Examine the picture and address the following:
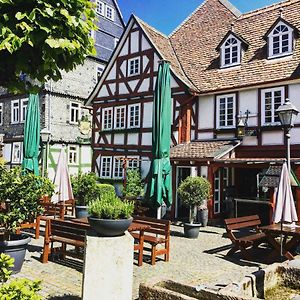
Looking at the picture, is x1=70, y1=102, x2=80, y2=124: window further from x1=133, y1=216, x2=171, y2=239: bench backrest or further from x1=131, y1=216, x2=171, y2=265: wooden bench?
x1=131, y1=216, x2=171, y2=265: wooden bench

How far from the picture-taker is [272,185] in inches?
428

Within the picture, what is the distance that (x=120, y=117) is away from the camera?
1894 centimetres

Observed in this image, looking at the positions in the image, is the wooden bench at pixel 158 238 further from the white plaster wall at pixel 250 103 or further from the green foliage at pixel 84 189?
the white plaster wall at pixel 250 103

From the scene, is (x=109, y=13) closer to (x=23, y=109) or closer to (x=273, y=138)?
(x=23, y=109)

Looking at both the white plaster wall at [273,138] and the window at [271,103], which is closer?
the white plaster wall at [273,138]

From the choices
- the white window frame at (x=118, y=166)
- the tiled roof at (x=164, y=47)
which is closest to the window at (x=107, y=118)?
the white window frame at (x=118, y=166)

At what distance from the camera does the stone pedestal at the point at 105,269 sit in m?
4.46

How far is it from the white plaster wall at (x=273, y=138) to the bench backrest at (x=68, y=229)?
913 cm

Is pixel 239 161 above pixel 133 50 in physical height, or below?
below

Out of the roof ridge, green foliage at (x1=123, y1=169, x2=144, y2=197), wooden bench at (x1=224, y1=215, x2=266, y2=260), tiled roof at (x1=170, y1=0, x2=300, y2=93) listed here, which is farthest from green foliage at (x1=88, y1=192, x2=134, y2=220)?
the roof ridge

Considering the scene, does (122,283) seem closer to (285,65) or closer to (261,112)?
(261,112)

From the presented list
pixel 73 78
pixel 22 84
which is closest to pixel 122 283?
pixel 22 84

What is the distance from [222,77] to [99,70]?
13.5 m

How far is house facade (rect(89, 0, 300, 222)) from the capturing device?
45.4 feet
